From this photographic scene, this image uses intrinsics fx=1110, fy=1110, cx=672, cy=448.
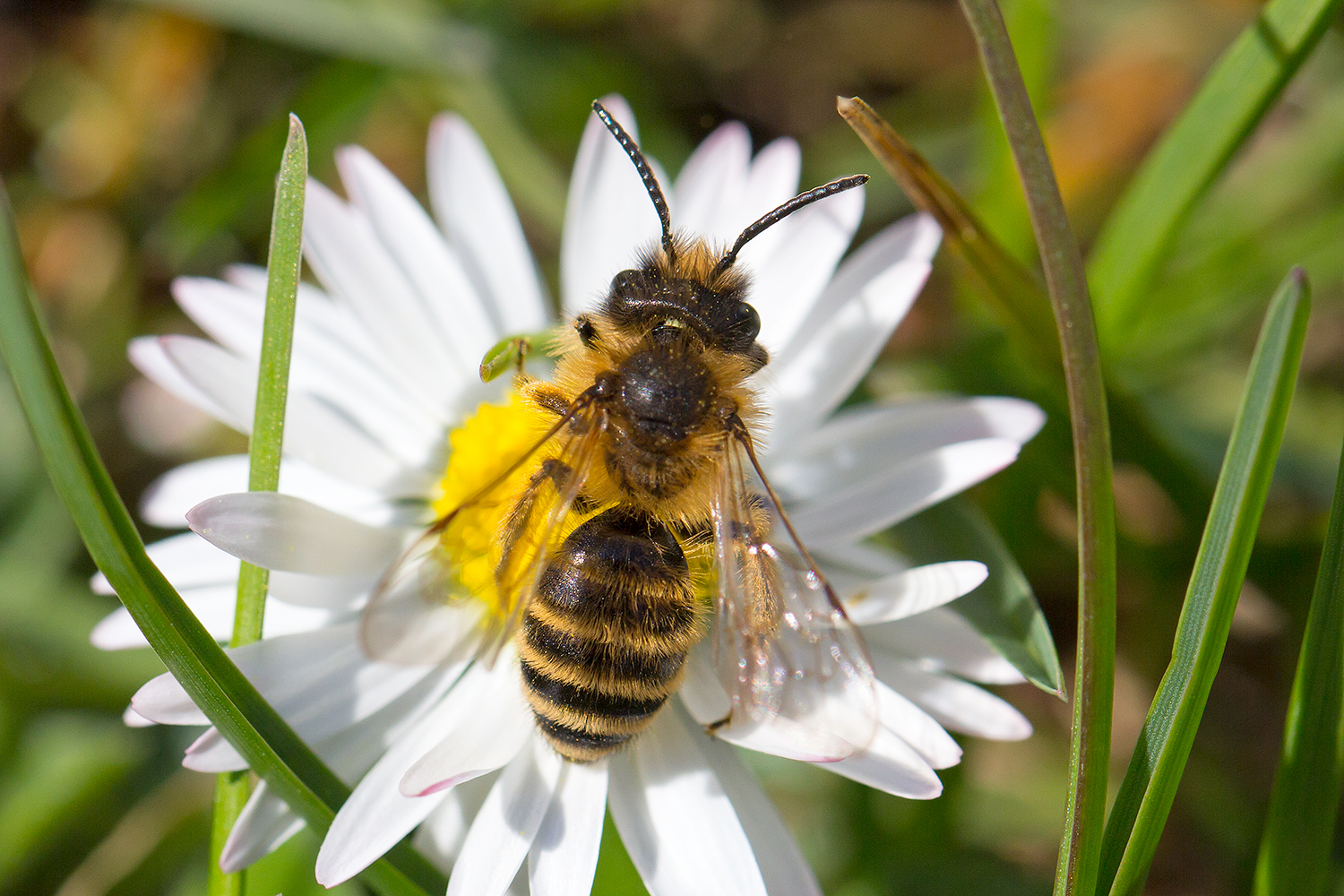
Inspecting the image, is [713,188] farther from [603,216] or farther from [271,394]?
[271,394]

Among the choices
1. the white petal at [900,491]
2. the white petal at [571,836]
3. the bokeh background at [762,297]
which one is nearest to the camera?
the white petal at [571,836]

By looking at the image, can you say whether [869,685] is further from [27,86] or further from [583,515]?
[27,86]

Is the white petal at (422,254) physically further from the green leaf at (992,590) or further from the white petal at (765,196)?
the green leaf at (992,590)

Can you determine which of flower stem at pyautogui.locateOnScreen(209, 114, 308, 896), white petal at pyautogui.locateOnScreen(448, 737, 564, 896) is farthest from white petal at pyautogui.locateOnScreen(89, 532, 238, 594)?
white petal at pyautogui.locateOnScreen(448, 737, 564, 896)

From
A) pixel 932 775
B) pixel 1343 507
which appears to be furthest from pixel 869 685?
pixel 1343 507

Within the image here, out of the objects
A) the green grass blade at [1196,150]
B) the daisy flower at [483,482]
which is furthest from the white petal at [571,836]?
the green grass blade at [1196,150]

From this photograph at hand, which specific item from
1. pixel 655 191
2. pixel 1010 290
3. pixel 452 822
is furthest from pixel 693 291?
pixel 452 822

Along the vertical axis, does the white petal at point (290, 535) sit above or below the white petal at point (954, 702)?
above
